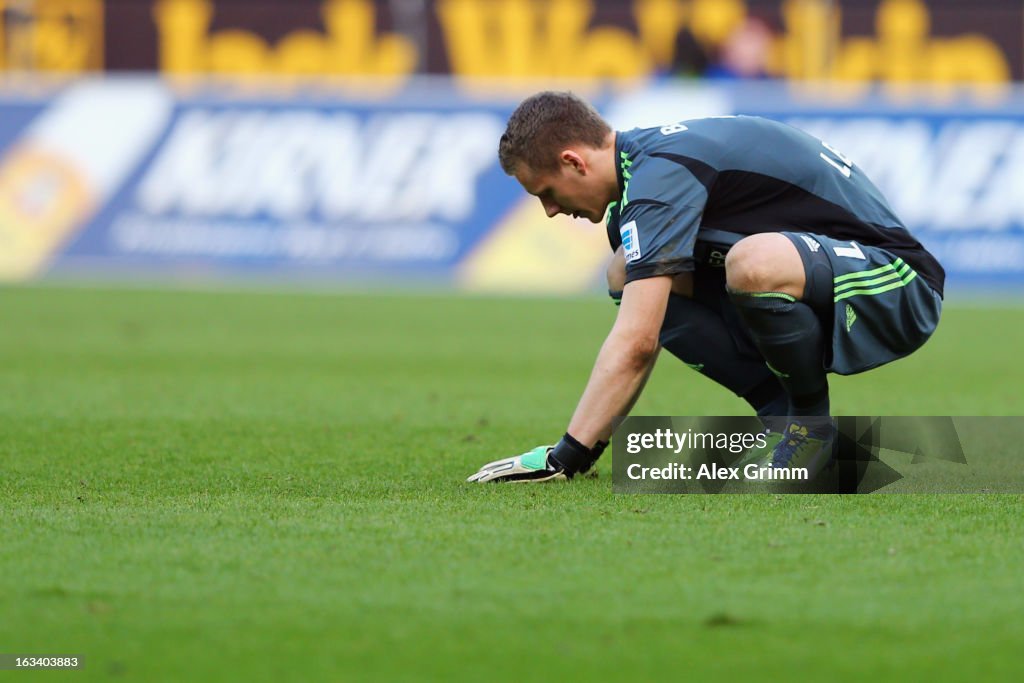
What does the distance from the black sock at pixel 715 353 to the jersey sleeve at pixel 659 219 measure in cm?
54

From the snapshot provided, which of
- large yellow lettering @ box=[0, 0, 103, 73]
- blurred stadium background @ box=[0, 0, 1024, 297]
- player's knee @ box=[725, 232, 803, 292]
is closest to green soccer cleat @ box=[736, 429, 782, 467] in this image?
player's knee @ box=[725, 232, 803, 292]

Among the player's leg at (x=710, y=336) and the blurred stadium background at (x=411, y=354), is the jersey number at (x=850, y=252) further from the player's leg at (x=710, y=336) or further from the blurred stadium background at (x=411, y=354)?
the blurred stadium background at (x=411, y=354)

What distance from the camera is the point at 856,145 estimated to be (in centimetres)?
1354

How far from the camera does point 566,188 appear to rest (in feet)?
13.6

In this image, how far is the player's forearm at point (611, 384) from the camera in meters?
4.05

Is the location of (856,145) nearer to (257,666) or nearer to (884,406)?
(884,406)

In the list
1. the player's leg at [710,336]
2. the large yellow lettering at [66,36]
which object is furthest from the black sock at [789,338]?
the large yellow lettering at [66,36]

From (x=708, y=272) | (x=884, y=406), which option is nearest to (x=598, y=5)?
(x=884, y=406)

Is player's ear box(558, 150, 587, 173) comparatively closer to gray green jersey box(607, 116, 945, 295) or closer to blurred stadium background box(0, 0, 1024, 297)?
gray green jersey box(607, 116, 945, 295)

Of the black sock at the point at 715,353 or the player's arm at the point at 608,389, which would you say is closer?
the player's arm at the point at 608,389

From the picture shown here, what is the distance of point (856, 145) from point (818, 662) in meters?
11.5

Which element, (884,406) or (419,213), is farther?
(419,213)

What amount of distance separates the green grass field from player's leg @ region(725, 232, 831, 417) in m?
0.42

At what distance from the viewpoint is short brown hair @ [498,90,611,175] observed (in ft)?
13.3
